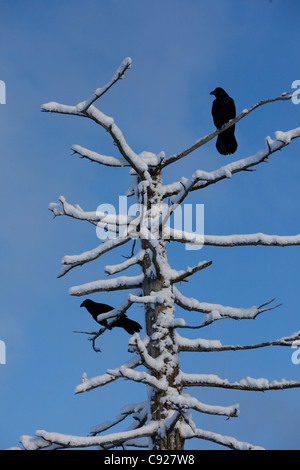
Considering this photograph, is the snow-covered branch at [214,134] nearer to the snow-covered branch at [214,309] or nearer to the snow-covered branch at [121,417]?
the snow-covered branch at [214,309]

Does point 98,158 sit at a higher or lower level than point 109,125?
higher

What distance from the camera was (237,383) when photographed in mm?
7848

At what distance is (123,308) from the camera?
8641 mm

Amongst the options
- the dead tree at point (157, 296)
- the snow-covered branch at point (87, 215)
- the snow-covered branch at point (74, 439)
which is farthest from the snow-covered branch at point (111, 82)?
the snow-covered branch at point (74, 439)

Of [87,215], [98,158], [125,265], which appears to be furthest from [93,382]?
[98,158]

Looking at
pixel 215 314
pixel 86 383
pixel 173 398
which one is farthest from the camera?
pixel 86 383

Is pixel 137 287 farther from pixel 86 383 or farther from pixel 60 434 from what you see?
pixel 60 434

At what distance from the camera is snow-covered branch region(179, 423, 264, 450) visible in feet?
24.6

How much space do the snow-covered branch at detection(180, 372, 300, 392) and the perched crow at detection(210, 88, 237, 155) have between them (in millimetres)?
4973

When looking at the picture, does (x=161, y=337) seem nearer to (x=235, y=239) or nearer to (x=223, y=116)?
(x=235, y=239)

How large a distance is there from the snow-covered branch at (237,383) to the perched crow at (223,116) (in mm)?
4973

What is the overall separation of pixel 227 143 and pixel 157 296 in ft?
15.3
